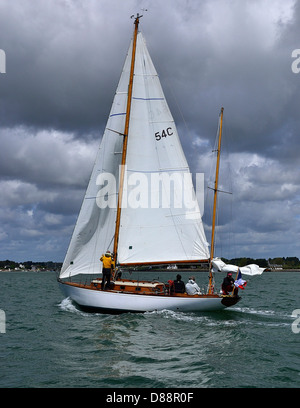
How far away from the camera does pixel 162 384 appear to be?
10812mm

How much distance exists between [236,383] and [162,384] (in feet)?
6.47

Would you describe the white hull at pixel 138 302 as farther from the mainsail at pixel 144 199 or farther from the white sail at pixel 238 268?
the mainsail at pixel 144 199

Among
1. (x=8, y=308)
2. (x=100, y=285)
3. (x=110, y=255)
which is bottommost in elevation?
(x=8, y=308)

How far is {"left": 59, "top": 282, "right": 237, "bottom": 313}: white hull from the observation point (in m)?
21.3

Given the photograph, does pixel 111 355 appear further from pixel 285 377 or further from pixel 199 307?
pixel 199 307

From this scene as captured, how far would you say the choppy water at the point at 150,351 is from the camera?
11.3 m

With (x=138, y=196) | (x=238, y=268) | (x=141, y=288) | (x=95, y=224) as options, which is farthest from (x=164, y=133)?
(x=141, y=288)

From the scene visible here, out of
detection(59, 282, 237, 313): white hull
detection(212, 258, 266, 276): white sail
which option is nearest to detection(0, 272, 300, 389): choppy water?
detection(59, 282, 237, 313): white hull

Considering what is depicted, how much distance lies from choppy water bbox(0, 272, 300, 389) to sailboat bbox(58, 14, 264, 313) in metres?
3.68

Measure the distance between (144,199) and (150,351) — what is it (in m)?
11.5

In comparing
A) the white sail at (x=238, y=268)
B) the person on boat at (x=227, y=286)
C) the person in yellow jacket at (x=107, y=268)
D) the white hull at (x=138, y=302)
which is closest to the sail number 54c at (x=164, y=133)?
the person in yellow jacket at (x=107, y=268)

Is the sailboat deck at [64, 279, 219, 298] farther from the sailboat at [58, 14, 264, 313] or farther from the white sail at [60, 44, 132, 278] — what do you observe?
the white sail at [60, 44, 132, 278]

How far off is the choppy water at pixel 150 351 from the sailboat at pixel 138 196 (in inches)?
145
